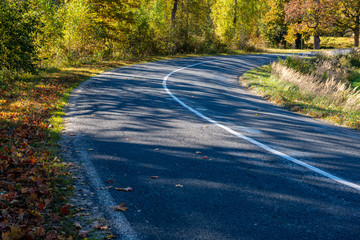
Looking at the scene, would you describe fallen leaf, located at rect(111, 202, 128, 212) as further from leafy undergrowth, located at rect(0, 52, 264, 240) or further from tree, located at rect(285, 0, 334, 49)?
tree, located at rect(285, 0, 334, 49)

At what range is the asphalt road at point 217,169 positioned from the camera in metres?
3.46

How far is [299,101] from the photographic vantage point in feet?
A: 40.1

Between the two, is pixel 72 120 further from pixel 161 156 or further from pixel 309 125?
pixel 309 125

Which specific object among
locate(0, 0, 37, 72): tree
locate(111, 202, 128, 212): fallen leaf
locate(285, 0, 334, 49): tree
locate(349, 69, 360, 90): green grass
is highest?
locate(285, 0, 334, 49): tree

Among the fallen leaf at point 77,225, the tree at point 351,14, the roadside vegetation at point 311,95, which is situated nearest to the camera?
the fallen leaf at point 77,225

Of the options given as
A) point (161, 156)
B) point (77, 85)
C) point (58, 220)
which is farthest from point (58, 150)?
point (77, 85)

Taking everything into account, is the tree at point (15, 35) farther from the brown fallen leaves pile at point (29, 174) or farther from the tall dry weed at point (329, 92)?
the tall dry weed at point (329, 92)

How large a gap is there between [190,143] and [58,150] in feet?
8.23

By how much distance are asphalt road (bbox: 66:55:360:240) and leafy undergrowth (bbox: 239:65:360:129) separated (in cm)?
91

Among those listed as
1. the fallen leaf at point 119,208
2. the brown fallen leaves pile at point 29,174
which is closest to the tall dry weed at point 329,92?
the brown fallen leaves pile at point 29,174

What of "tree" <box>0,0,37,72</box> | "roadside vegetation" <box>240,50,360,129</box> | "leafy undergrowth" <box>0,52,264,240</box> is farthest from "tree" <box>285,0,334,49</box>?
"leafy undergrowth" <box>0,52,264,240</box>

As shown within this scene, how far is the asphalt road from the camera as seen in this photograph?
346cm

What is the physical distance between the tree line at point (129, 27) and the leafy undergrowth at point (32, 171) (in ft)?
12.4

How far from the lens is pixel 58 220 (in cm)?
342
